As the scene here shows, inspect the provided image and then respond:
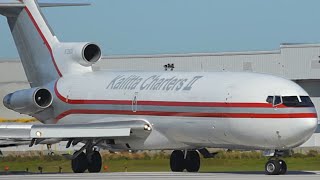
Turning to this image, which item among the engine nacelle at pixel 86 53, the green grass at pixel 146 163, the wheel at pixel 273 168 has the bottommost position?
the green grass at pixel 146 163

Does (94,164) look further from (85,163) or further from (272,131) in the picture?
(272,131)

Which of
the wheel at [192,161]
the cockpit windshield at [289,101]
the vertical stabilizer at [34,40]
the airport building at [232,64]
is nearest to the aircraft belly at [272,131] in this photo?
the cockpit windshield at [289,101]

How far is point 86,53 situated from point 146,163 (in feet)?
30.2

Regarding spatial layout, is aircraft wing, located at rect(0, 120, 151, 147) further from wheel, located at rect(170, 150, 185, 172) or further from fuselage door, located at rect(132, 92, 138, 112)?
wheel, located at rect(170, 150, 185, 172)

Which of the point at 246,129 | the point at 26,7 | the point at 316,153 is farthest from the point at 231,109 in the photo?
the point at 316,153

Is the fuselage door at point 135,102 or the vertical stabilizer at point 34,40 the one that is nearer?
the fuselage door at point 135,102

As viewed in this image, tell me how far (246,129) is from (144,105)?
5.33 m

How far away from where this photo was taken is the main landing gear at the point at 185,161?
4269cm

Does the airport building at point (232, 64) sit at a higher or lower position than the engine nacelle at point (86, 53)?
higher

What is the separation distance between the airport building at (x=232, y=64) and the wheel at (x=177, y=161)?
34.9m

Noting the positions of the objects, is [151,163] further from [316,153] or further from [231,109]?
[231,109]

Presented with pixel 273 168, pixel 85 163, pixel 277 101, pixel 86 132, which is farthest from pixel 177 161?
pixel 273 168

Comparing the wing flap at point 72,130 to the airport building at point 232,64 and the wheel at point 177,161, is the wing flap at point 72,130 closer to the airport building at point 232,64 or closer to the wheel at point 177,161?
the wheel at point 177,161

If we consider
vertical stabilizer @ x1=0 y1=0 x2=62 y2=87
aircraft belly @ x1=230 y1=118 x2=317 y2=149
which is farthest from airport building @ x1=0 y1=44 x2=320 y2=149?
aircraft belly @ x1=230 y1=118 x2=317 y2=149
